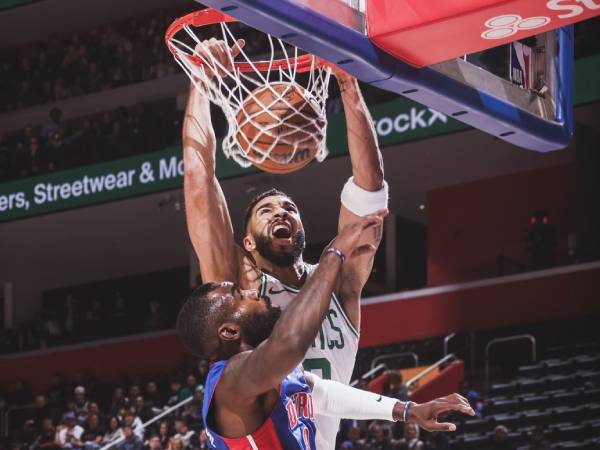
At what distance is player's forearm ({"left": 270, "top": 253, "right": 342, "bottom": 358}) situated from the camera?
140 inches

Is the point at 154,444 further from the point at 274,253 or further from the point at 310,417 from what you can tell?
the point at 310,417

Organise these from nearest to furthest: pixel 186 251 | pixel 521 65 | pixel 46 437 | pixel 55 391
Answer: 1. pixel 521 65
2. pixel 46 437
3. pixel 55 391
4. pixel 186 251

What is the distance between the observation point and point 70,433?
50.5 ft

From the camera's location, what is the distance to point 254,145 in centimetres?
521

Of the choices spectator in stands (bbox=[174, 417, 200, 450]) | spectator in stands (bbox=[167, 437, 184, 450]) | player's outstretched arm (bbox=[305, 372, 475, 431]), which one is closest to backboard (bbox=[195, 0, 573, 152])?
player's outstretched arm (bbox=[305, 372, 475, 431])

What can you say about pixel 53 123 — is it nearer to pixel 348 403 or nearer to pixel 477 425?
pixel 477 425

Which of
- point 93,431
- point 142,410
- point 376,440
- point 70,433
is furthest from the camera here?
point 142,410

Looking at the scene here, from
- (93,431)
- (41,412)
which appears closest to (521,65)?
(93,431)

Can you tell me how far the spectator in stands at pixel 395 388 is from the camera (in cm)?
1298

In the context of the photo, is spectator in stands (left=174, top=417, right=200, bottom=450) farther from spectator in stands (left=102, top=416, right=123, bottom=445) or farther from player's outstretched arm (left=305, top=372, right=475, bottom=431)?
player's outstretched arm (left=305, top=372, right=475, bottom=431)

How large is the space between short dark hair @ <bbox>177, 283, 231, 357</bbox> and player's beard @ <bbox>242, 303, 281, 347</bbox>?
0.09m

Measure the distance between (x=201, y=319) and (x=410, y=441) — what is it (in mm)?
7922

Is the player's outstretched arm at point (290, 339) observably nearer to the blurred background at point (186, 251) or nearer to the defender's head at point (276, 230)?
the defender's head at point (276, 230)

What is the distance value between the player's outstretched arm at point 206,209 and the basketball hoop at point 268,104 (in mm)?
123
